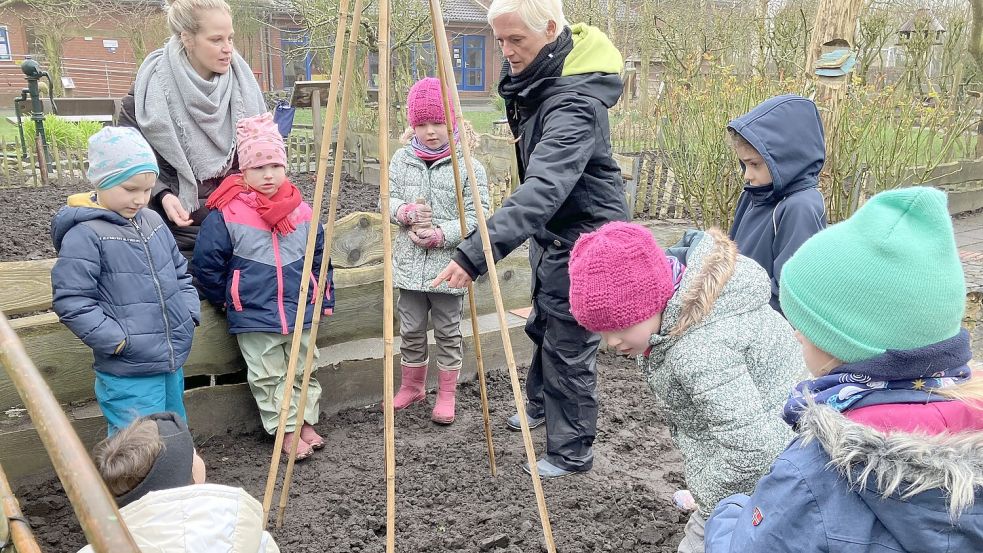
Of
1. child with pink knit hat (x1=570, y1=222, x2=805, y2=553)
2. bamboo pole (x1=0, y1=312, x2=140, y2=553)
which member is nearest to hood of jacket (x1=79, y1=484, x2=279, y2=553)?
bamboo pole (x1=0, y1=312, x2=140, y2=553)

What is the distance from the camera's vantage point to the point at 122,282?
101 inches

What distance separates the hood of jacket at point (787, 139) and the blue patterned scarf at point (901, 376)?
1474mm

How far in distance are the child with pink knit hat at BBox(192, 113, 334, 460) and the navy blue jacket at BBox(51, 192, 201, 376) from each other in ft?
1.00

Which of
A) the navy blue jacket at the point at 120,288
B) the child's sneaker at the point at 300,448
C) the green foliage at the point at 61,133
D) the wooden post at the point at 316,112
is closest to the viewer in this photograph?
the navy blue jacket at the point at 120,288

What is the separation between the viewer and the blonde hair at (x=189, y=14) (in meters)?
2.88

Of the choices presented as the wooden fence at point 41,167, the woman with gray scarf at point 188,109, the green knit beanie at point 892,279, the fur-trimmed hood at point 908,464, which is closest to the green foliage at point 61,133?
the wooden fence at point 41,167

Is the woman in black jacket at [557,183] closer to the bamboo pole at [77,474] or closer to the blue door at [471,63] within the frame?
the bamboo pole at [77,474]

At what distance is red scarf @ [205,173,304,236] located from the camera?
302cm

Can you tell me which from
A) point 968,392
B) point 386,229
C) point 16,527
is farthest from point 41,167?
point 968,392

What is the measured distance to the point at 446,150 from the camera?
3516 mm

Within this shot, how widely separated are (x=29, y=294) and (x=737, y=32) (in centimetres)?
1753

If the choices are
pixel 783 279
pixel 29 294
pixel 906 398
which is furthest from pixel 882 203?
pixel 29 294

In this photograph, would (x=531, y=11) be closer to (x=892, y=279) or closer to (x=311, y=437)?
(x=892, y=279)

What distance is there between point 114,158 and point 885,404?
7.89 feet
